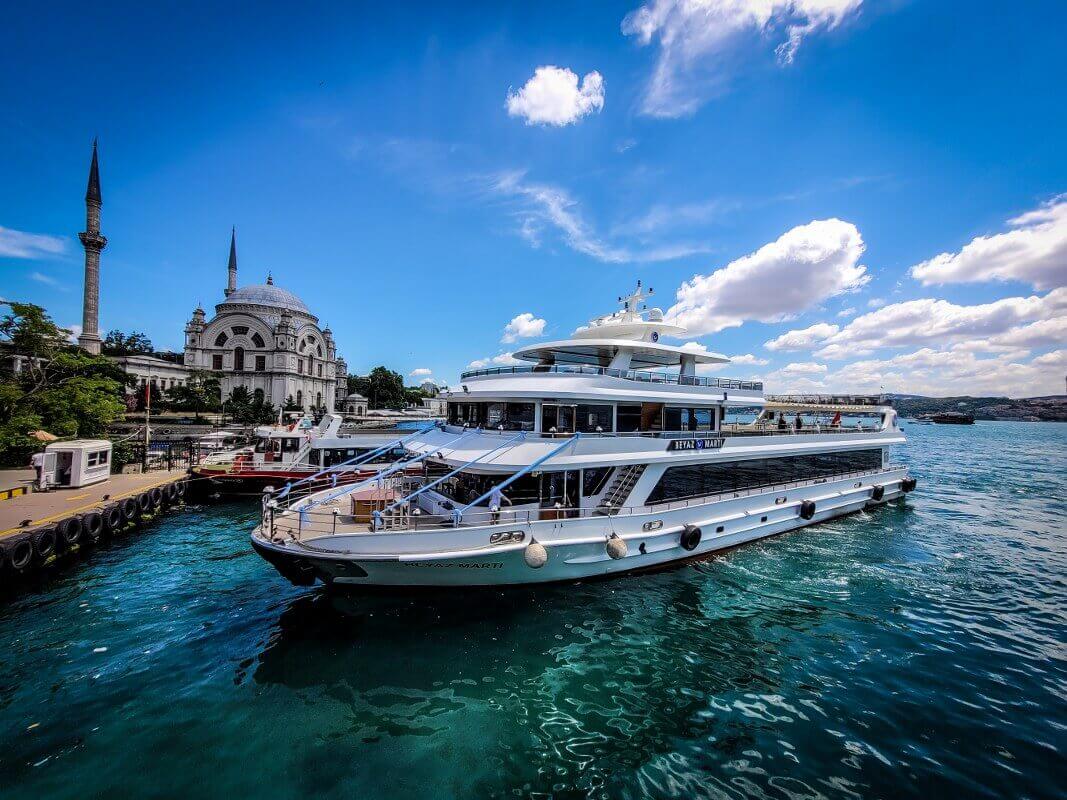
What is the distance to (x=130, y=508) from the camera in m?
17.4

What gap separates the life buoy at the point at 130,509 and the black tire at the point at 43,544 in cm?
382

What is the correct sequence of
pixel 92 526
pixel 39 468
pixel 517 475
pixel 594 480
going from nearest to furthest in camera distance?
1. pixel 517 475
2. pixel 594 480
3. pixel 92 526
4. pixel 39 468

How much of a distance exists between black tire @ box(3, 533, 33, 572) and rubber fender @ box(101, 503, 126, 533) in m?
3.44

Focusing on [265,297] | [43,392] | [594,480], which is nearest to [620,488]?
[594,480]

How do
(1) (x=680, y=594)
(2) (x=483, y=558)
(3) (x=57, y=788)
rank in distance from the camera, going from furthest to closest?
(1) (x=680, y=594), (2) (x=483, y=558), (3) (x=57, y=788)

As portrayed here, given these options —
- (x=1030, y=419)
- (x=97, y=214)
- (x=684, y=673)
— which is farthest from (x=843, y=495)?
(x=1030, y=419)

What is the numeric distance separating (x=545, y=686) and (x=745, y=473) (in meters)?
11.1

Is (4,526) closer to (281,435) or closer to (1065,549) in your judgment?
(281,435)

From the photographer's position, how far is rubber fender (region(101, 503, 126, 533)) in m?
15.8

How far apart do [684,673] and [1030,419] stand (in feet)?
860

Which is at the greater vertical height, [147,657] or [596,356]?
[596,356]

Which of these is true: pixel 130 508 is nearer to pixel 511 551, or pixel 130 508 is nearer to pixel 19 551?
pixel 19 551

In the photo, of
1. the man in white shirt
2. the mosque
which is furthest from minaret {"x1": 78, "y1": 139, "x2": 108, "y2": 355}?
the man in white shirt

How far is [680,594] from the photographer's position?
37.5 ft
